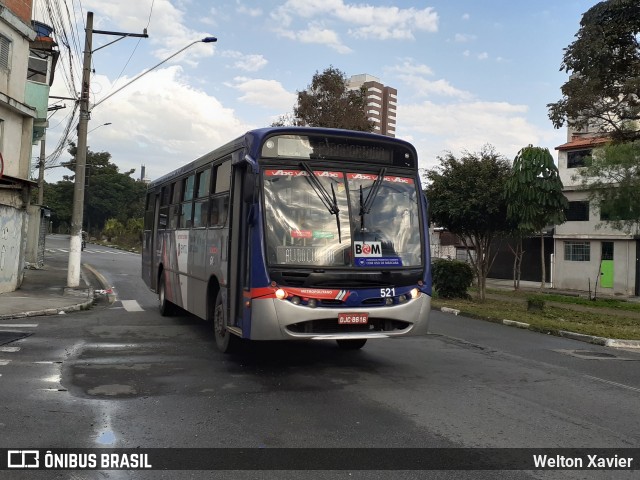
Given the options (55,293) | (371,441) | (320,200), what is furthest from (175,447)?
(55,293)

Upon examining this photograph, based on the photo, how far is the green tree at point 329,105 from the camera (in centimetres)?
2775

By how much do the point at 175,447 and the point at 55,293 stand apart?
43.7 ft

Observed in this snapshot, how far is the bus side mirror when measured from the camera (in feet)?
22.5

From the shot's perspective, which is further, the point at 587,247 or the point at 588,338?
the point at 587,247

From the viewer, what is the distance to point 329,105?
28.3 m

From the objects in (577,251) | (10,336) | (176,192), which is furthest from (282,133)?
(577,251)

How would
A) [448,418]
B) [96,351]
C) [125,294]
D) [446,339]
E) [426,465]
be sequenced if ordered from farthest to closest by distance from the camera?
[125,294] < [446,339] < [96,351] < [448,418] < [426,465]

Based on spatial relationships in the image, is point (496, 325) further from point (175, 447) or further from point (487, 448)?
point (175, 447)

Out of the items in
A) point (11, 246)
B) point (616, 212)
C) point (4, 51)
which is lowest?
point (11, 246)

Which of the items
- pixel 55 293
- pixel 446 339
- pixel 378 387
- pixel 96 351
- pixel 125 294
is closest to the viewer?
pixel 378 387

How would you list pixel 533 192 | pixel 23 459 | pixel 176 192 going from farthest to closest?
pixel 533 192 < pixel 176 192 < pixel 23 459

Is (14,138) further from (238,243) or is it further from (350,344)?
(350,344)

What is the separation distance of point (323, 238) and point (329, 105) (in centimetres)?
2255

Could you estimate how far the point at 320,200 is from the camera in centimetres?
695
